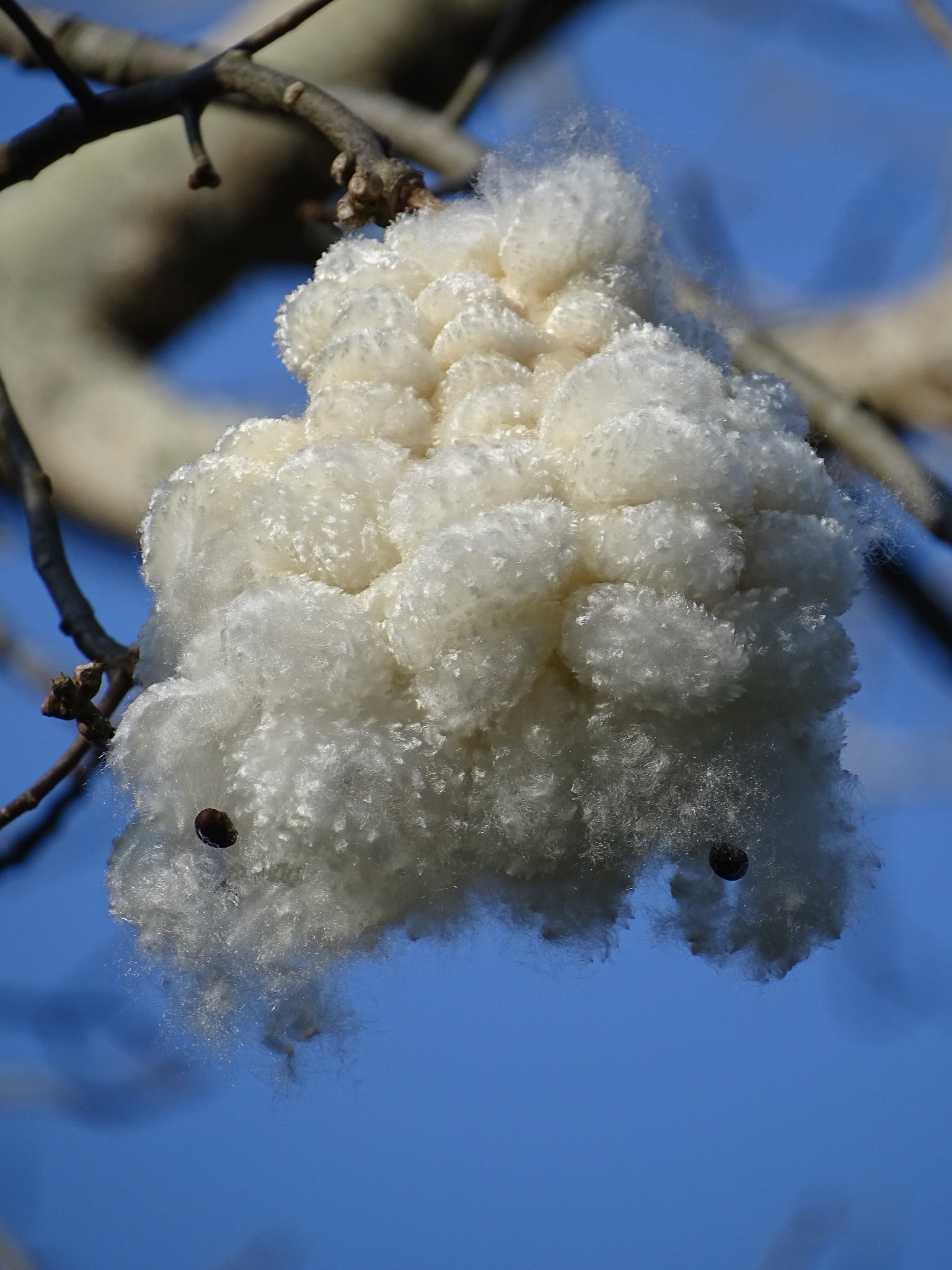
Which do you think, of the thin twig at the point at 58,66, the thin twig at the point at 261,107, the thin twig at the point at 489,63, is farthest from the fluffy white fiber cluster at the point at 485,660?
the thin twig at the point at 489,63

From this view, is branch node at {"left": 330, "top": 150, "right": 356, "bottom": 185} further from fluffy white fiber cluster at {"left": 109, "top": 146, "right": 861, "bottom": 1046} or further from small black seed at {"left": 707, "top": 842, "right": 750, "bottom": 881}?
small black seed at {"left": 707, "top": 842, "right": 750, "bottom": 881}

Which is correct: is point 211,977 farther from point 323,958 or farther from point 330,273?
point 330,273

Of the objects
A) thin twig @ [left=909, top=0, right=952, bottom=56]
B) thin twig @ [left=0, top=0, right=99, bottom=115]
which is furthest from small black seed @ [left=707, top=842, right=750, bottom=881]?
thin twig @ [left=909, top=0, right=952, bottom=56]

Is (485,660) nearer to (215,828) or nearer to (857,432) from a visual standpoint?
(215,828)

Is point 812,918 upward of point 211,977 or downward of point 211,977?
upward

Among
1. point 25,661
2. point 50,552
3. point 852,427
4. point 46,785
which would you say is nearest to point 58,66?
point 50,552

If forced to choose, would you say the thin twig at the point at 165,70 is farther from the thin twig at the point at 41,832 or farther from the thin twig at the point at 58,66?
the thin twig at the point at 41,832

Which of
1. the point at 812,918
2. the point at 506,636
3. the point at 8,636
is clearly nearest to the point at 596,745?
the point at 506,636
